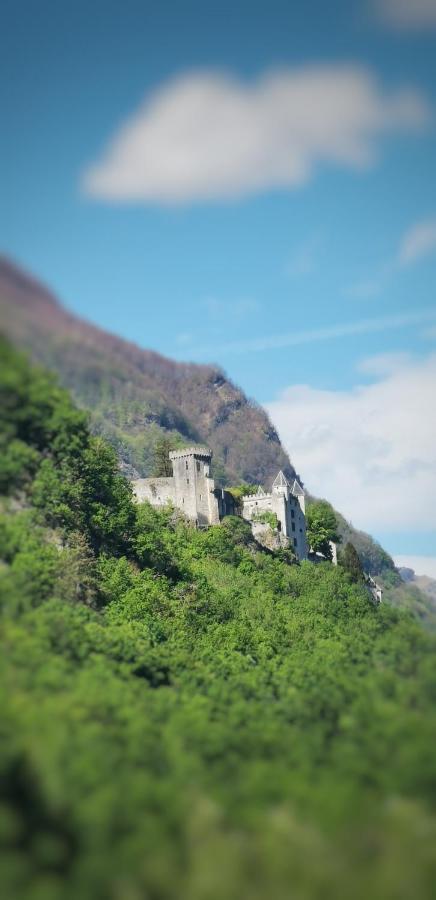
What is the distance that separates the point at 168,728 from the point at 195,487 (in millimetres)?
42141

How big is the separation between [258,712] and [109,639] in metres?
7.95

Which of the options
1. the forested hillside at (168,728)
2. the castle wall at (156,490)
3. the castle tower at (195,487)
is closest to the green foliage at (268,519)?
the castle tower at (195,487)

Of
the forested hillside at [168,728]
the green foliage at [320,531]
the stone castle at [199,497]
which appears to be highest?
the stone castle at [199,497]

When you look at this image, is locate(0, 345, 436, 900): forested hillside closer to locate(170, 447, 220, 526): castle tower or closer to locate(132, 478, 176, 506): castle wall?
locate(170, 447, 220, 526): castle tower

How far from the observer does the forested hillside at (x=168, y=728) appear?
2147cm

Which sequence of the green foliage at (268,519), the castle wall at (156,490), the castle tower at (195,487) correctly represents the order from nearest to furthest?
the castle tower at (195,487), the castle wall at (156,490), the green foliage at (268,519)

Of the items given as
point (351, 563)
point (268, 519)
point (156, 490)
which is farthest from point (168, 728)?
point (351, 563)

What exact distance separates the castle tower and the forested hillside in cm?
1738

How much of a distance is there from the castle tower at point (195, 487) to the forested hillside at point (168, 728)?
1738 cm

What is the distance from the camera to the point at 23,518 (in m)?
38.0

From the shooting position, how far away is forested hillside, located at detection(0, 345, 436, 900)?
21469mm

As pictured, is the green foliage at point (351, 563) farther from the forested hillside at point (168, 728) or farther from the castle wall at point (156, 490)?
the forested hillside at point (168, 728)

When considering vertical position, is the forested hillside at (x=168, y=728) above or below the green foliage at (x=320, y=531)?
below

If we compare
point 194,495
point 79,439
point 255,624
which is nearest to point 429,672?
point 79,439
